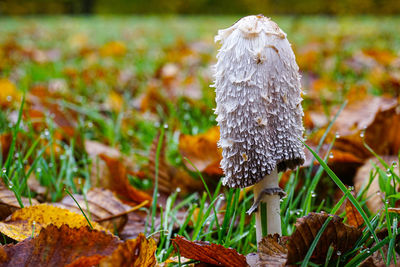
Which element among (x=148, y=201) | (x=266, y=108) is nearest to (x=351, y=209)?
(x=266, y=108)

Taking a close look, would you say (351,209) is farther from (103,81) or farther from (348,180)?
(103,81)

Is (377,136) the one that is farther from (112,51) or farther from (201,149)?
(112,51)

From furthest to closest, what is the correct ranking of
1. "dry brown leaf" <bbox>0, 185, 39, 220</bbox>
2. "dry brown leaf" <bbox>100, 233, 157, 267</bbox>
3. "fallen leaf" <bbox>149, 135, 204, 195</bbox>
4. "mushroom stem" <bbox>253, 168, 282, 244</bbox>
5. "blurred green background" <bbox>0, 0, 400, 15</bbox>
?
"blurred green background" <bbox>0, 0, 400, 15</bbox> → "fallen leaf" <bbox>149, 135, 204, 195</bbox> → "dry brown leaf" <bbox>0, 185, 39, 220</bbox> → "mushroom stem" <bbox>253, 168, 282, 244</bbox> → "dry brown leaf" <bbox>100, 233, 157, 267</bbox>

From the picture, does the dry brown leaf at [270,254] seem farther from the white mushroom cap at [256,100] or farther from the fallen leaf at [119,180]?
the fallen leaf at [119,180]

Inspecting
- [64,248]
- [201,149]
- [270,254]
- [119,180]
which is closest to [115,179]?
[119,180]

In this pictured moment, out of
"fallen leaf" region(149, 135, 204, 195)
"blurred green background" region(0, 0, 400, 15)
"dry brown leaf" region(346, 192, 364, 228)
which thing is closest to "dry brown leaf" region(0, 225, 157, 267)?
"dry brown leaf" region(346, 192, 364, 228)

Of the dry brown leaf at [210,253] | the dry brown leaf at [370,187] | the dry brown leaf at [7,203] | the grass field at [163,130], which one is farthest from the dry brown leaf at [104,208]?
the dry brown leaf at [370,187]

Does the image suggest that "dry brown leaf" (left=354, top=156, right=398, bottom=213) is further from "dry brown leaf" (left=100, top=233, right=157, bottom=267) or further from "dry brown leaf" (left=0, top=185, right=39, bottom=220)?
"dry brown leaf" (left=0, top=185, right=39, bottom=220)
